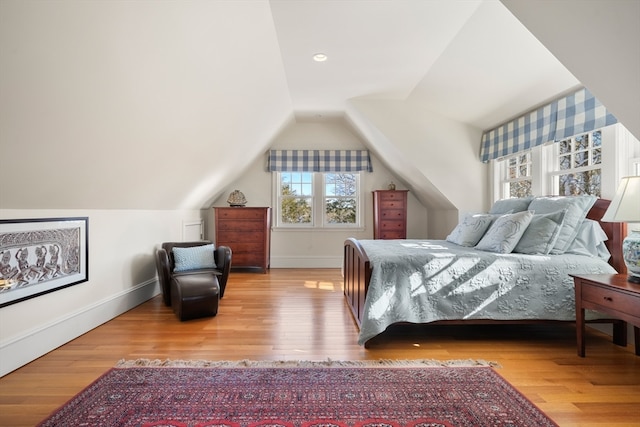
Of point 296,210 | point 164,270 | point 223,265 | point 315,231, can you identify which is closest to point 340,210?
point 315,231

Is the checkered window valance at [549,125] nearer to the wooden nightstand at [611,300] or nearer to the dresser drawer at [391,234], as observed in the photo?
the wooden nightstand at [611,300]

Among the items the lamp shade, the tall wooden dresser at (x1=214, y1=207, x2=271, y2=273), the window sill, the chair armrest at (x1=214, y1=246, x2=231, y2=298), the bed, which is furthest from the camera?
the window sill

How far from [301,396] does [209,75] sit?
235cm

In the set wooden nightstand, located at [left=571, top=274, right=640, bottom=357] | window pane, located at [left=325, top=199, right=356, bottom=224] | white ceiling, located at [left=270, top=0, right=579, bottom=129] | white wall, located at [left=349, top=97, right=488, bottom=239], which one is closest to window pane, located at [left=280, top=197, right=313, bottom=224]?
window pane, located at [left=325, top=199, right=356, bottom=224]

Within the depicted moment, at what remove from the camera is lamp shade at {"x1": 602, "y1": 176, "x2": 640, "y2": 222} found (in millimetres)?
1969

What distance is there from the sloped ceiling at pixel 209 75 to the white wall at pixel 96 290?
0.18 metres

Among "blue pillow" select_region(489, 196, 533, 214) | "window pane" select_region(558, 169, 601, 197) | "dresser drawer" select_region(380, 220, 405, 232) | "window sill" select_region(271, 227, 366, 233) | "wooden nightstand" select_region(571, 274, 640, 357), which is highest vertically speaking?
"window pane" select_region(558, 169, 601, 197)

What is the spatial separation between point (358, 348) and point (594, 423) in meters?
1.32

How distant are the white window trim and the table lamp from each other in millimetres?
3880

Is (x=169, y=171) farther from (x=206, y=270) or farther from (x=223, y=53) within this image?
(x=223, y=53)

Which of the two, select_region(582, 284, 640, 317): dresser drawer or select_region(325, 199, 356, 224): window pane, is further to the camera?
select_region(325, 199, 356, 224): window pane

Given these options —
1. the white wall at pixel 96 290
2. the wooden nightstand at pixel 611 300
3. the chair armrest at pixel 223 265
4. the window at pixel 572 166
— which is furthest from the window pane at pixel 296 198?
the wooden nightstand at pixel 611 300

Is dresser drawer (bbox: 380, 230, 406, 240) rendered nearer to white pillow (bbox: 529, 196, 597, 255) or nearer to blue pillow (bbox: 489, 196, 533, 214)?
blue pillow (bbox: 489, 196, 533, 214)

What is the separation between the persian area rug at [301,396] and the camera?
1.55 m
